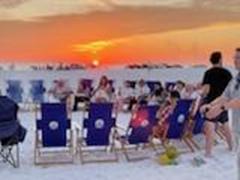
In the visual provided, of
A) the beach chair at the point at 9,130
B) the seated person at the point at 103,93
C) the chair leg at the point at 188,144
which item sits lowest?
the seated person at the point at 103,93

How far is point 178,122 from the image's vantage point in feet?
24.3

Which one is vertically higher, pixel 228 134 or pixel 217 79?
pixel 217 79

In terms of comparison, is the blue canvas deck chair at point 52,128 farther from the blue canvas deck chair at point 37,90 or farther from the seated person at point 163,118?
the blue canvas deck chair at point 37,90

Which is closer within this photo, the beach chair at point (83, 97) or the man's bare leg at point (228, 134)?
the man's bare leg at point (228, 134)

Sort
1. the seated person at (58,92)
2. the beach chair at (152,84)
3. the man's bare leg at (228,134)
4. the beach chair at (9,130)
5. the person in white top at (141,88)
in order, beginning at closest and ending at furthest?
the beach chair at (9,130) < the man's bare leg at (228,134) < the seated person at (58,92) < the beach chair at (152,84) < the person in white top at (141,88)

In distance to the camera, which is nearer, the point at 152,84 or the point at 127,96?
the point at 127,96

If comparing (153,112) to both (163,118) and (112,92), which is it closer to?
(163,118)

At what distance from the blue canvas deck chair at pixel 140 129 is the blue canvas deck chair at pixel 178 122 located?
1.07 feet

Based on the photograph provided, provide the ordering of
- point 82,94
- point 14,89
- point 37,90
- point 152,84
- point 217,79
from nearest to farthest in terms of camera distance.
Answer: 1. point 217,79
2. point 14,89
3. point 37,90
4. point 82,94
5. point 152,84

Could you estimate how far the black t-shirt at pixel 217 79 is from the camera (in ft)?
22.1

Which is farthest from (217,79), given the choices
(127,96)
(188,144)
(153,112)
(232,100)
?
(127,96)

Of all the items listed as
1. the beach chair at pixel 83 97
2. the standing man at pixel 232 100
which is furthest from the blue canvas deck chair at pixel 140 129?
the beach chair at pixel 83 97

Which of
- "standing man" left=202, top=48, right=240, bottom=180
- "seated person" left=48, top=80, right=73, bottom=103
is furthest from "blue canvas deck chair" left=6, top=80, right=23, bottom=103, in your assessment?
"standing man" left=202, top=48, right=240, bottom=180

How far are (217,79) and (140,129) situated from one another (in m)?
1.06
